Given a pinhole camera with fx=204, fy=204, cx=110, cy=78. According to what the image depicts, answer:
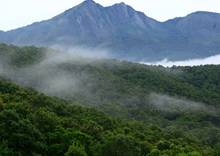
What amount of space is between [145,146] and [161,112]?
52.8m

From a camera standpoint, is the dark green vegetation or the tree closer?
the tree

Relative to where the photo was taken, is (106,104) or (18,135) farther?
(106,104)

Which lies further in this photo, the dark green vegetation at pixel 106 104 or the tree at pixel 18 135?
the dark green vegetation at pixel 106 104

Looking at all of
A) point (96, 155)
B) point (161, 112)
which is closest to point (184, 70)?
point (161, 112)

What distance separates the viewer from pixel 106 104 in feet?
258

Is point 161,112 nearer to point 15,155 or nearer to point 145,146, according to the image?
point 145,146

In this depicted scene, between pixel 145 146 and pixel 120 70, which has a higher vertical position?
pixel 120 70

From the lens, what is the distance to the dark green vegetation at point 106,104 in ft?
72.4

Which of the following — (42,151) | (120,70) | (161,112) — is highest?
(120,70)

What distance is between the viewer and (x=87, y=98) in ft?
269

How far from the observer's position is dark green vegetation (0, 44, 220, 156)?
22078 millimetres

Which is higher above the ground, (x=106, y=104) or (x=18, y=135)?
(x=18, y=135)

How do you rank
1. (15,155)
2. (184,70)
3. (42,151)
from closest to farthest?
1. (15,155)
2. (42,151)
3. (184,70)

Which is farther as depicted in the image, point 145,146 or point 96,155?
point 145,146
